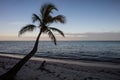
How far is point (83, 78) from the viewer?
1076 cm

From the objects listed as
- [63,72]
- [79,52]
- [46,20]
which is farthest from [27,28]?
[79,52]

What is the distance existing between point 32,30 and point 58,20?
1.99 m

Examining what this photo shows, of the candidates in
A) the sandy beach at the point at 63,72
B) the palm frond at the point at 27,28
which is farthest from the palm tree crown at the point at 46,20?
the sandy beach at the point at 63,72

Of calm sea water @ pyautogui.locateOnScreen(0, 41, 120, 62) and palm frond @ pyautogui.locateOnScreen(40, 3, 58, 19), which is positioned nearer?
palm frond @ pyautogui.locateOnScreen(40, 3, 58, 19)

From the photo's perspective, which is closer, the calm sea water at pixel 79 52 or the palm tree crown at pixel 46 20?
the palm tree crown at pixel 46 20

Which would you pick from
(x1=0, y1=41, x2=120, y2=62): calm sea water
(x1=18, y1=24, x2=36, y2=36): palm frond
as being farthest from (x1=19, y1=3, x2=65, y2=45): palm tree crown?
(x1=0, y1=41, x2=120, y2=62): calm sea water

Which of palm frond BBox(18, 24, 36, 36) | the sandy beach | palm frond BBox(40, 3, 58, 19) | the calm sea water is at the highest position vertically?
palm frond BBox(40, 3, 58, 19)

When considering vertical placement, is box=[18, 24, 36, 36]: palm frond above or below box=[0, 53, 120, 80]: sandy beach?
above

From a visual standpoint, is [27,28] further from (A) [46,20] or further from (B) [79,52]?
(B) [79,52]

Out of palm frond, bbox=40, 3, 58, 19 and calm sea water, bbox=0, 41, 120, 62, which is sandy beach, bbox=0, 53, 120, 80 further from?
calm sea water, bbox=0, 41, 120, 62

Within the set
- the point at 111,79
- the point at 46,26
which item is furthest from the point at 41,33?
the point at 111,79

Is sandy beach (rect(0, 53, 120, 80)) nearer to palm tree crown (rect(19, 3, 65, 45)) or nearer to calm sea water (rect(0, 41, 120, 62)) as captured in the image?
palm tree crown (rect(19, 3, 65, 45))

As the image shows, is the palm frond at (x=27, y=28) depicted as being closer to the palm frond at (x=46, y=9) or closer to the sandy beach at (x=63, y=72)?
the palm frond at (x=46, y=9)

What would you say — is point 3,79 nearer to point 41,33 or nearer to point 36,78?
point 36,78
